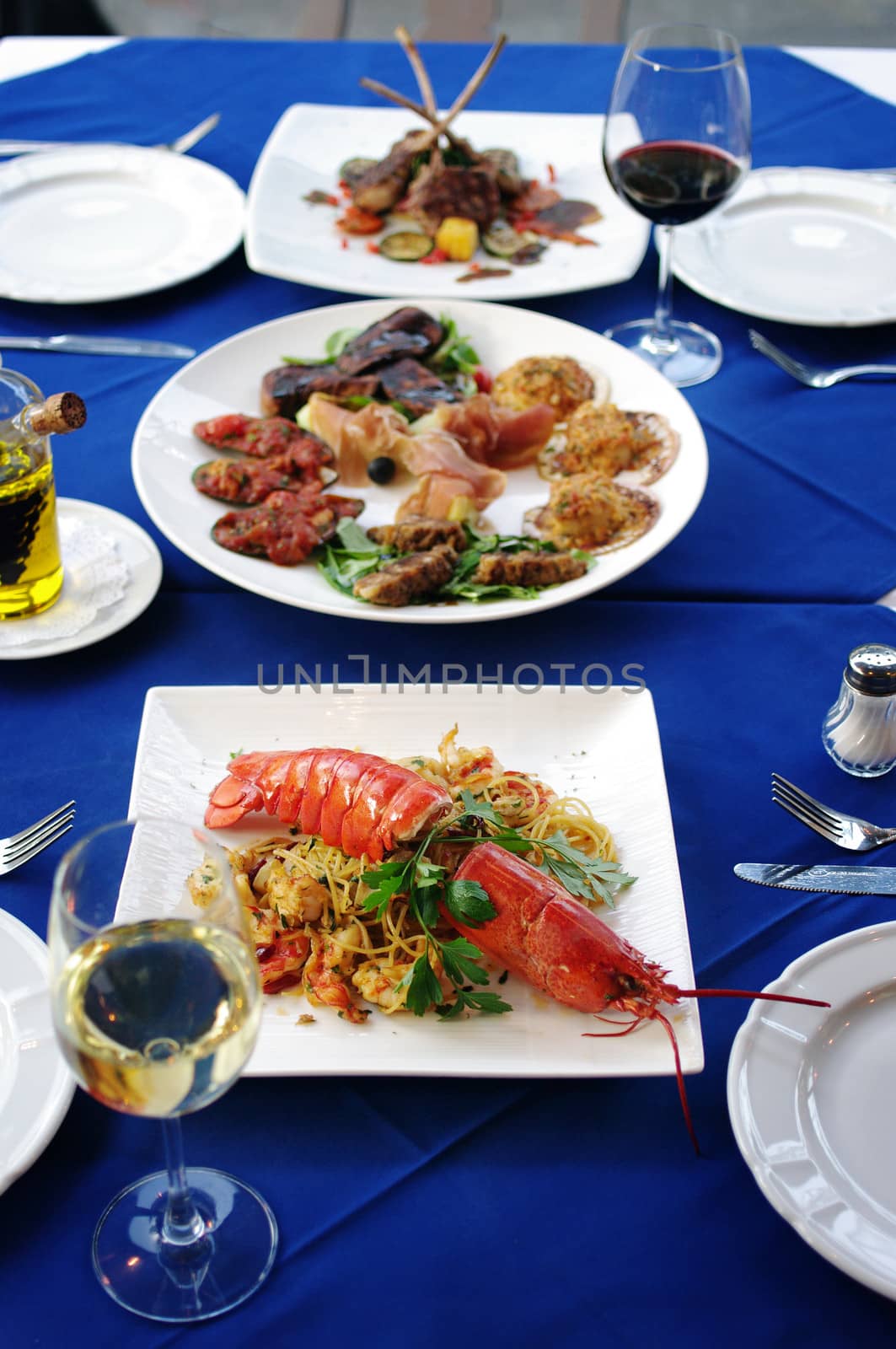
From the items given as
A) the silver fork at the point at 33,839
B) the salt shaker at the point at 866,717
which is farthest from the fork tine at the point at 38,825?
the salt shaker at the point at 866,717

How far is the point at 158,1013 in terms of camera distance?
108cm

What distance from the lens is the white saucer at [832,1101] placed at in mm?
1218

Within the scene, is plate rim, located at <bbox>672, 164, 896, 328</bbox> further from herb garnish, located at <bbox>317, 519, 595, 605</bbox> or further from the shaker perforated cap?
the shaker perforated cap

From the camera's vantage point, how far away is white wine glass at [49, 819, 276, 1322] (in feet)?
3.46

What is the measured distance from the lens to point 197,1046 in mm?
1063

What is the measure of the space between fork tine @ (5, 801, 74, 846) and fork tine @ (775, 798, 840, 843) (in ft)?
3.38

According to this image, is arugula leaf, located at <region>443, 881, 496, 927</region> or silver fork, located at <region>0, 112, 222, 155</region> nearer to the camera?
arugula leaf, located at <region>443, 881, 496, 927</region>

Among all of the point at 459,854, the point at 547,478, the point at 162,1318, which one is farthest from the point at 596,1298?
the point at 547,478

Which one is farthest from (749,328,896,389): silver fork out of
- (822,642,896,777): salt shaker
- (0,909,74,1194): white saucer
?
(0,909,74,1194): white saucer

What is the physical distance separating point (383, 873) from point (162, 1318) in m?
0.52

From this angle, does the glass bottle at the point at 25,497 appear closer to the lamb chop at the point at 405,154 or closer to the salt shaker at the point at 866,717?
the salt shaker at the point at 866,717

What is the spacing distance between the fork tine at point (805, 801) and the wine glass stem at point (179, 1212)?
0.98 m

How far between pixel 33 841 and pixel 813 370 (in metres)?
2.00

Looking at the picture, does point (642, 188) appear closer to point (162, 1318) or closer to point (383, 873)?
point (383, 873)
